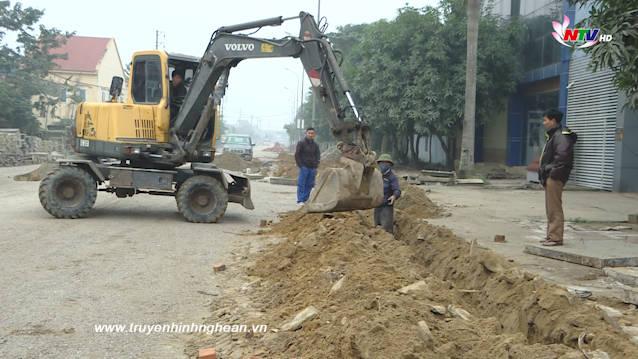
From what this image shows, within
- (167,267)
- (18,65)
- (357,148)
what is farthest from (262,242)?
(18,65)

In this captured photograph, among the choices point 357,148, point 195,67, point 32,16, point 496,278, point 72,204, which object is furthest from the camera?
point 32,16

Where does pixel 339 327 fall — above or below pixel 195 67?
below

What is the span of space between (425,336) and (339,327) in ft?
2.36

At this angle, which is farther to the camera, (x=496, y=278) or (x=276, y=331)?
(x=496, y=278)

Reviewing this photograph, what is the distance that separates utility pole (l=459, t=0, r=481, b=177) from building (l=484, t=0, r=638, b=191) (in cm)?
320

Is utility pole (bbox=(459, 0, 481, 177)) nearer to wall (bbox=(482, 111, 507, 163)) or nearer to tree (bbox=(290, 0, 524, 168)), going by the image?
tree (bbox=(290, 0, 524, 168))

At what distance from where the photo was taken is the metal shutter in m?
21.2

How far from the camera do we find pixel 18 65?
1693 inches

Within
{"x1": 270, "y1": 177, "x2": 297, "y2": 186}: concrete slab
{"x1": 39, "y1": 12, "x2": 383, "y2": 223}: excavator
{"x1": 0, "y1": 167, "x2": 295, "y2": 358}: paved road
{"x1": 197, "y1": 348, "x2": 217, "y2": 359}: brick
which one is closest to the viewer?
{"x1": 197, "y1": 348, "x2": 217, "y2": 359}: brick

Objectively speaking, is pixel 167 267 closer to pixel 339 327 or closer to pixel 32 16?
pixel 339 327

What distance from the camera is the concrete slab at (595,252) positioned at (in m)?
8.03

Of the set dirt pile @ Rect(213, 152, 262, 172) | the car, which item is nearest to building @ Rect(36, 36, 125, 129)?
the car

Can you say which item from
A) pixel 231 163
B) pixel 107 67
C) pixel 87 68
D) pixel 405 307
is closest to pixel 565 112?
pixel 231 163

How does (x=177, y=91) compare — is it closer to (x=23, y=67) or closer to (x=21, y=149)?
(x=21, y=149)
